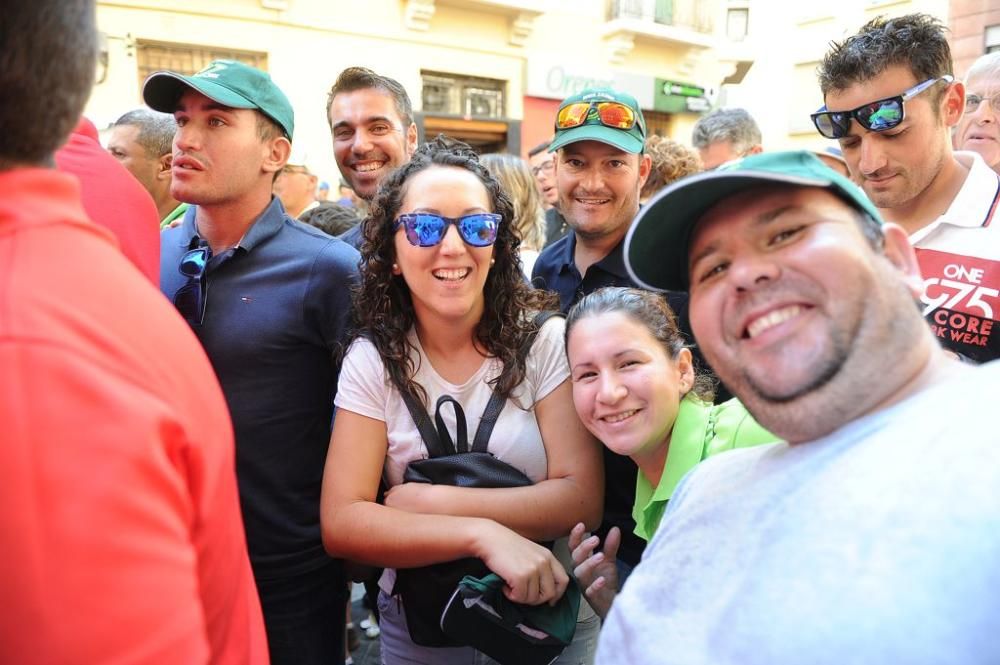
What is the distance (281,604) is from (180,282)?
1155 millimetres

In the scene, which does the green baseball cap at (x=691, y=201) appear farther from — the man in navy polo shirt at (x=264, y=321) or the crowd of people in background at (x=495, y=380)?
the man in navy polo shirt at (x=264, y=321)

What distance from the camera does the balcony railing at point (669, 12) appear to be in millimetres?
13633

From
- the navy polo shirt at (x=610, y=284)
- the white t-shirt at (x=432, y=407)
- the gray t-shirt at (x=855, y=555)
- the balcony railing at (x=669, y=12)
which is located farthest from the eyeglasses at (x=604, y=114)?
the balcony railing at (x=669, y=12)

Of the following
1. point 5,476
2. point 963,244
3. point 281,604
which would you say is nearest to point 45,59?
point 5,476

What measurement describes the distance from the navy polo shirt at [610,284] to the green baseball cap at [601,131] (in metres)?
0.46

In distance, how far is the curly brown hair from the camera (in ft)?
6.58

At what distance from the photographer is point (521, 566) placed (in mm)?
1660

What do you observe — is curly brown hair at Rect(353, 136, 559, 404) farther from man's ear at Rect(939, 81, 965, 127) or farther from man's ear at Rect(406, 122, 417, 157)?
man's ear at Rect(939, 81, 965, 127)

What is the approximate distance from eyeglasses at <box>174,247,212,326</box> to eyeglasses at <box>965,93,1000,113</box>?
3930 mm

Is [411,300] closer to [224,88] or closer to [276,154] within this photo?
[276,154]

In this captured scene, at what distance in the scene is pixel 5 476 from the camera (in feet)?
2.11

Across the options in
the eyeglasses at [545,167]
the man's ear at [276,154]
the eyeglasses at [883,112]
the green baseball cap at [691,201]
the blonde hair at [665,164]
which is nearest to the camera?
the green baseball cap at [691,201]

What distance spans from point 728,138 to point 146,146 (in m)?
3.94

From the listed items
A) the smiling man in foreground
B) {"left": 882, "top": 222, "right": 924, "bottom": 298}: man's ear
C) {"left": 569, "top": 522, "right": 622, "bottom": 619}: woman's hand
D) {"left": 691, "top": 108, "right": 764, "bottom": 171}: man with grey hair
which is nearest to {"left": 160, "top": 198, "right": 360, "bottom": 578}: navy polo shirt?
{"left": 569, "top": 522, "right": 622, "bottom": 619}: woman's hand
